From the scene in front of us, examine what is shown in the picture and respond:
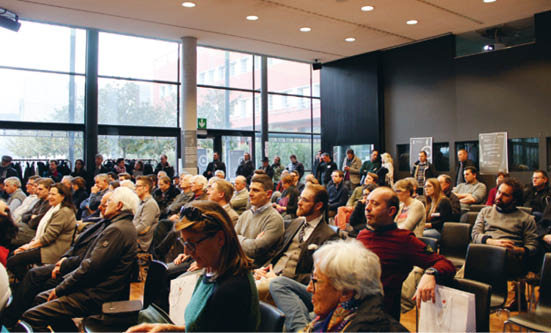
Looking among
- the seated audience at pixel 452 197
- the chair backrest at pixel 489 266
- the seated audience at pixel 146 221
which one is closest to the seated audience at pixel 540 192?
the seated audience at pixel 452 197

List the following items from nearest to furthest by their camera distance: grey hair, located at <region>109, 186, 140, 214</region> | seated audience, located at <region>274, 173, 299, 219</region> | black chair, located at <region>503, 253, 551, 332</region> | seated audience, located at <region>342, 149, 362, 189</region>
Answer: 1. black chair, located at <region>503, 253, 551, 332</region>
2. grey hair, located at <region>109, 186, 140, 214</region>
3. seated audience, located at <region>274, 173, 299, 219</region>
4. seated audience, located at <region>342, 149, 362, 189</region>

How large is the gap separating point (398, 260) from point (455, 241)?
2.22 metres

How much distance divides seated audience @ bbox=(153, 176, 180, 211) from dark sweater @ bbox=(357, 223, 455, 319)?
5.25 meters

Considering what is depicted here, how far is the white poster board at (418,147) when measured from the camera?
35.3 feet

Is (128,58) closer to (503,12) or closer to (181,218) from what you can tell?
(503,12)

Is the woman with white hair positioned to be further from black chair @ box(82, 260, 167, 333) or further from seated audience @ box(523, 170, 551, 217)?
seated audience @ box(523, 170, 551, 217)

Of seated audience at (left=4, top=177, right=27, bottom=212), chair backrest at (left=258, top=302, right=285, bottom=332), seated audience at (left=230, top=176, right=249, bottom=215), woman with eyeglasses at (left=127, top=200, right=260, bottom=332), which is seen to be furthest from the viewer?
seated audience at (left=4, top=177, right=27, bottom=212)

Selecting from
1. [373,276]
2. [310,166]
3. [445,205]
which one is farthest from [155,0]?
[310,166]

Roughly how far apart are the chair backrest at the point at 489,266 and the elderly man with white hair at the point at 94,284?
273cm

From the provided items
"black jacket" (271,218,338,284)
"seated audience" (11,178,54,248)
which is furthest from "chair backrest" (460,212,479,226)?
"seated audience" (11,178,54,248)

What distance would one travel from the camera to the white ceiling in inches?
308

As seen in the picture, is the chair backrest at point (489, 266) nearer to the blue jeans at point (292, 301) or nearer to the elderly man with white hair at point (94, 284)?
the blue jeans at point (292, 301)

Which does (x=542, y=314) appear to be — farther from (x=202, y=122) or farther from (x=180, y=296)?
(x=202, y=122)

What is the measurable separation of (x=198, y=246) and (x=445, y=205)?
168 inches
